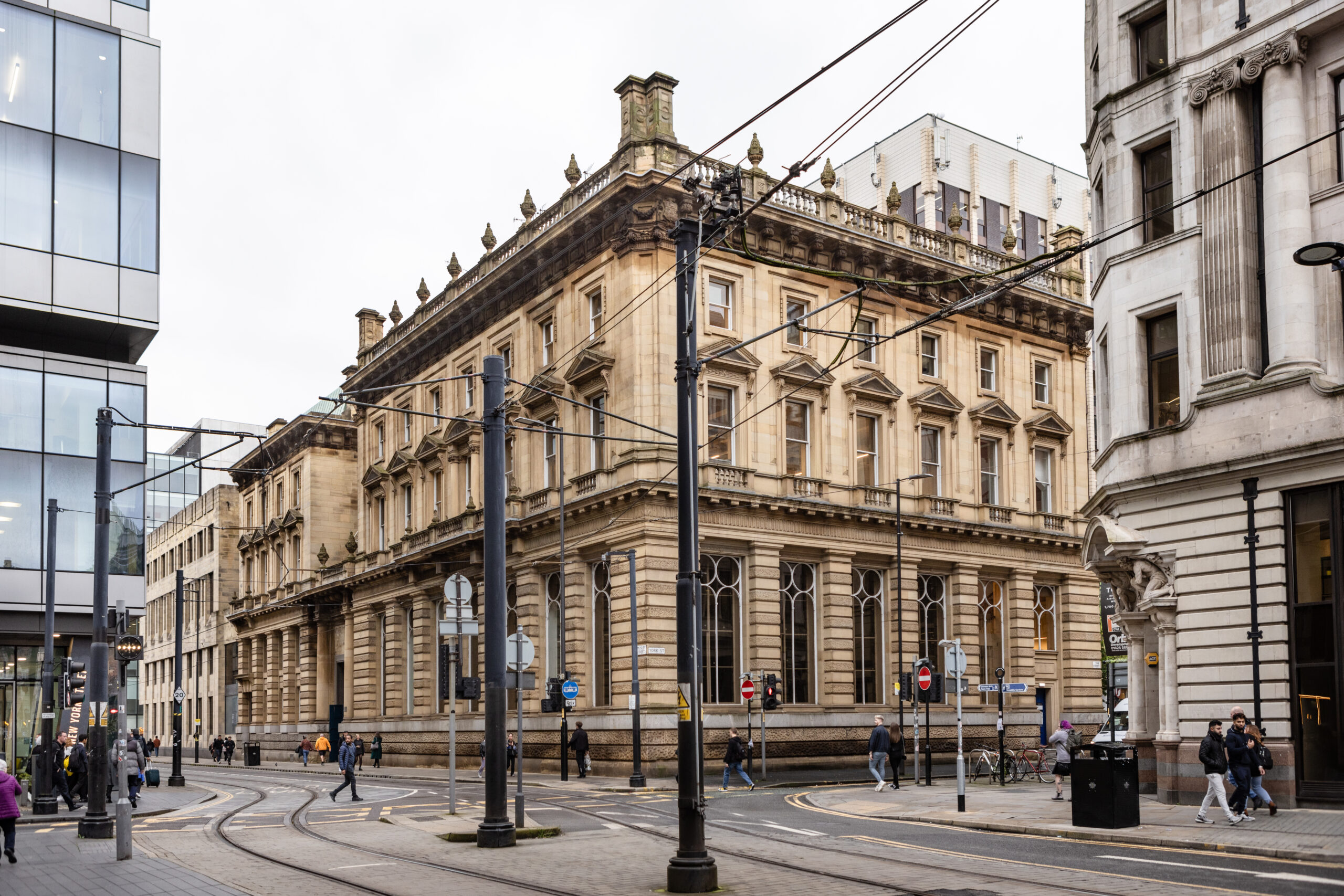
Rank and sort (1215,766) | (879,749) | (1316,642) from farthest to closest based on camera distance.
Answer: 1. (879,749)
2. (1316,642)
3. (1215,766)

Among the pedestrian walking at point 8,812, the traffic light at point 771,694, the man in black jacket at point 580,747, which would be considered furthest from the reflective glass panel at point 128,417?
the traffic light at point 771,694

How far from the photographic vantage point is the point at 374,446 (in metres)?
63.2

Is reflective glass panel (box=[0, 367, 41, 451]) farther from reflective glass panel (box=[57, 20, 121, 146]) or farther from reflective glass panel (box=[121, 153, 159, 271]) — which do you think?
reflective glass panel (box=[57, 20, 121, 146])

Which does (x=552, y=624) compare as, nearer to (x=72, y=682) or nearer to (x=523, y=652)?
(x=72, y=682)

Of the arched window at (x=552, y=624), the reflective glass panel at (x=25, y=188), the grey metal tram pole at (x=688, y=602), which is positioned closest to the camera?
the grey metal tram pole at (x=688, y=602)

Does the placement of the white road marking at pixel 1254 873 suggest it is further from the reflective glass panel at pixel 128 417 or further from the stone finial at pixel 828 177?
the stone finial at pixel 828 177

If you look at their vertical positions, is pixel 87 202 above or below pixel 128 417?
above

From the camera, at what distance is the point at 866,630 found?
1831 inches

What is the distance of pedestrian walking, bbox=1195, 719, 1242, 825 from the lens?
66.3 ft

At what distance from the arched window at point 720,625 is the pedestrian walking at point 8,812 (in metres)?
25.1

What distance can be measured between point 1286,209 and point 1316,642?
24.7ft

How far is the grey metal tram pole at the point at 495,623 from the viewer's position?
19.8 metres

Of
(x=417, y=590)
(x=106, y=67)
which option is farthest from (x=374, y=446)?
(x=106, y=67)

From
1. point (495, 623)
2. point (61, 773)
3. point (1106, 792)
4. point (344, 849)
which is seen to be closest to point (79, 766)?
point (61, 773)
